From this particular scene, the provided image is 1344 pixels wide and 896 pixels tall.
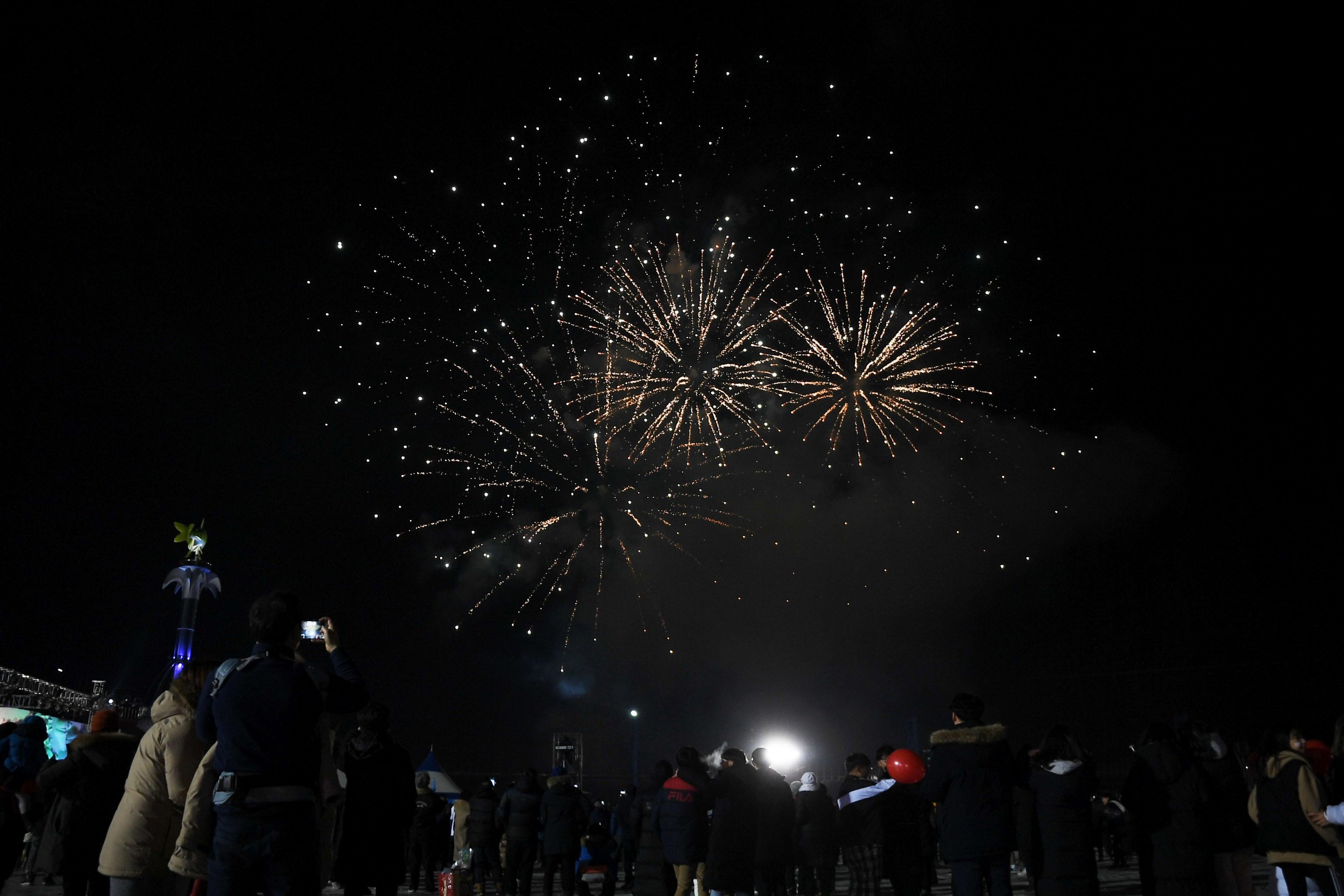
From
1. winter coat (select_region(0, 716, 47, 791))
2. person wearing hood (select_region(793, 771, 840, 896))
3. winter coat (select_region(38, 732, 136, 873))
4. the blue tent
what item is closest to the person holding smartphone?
winter coat (select_region(38, 732, 136, 873))

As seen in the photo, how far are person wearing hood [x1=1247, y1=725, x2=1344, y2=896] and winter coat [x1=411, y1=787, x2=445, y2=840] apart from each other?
408 inches

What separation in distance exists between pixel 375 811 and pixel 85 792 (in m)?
1.79

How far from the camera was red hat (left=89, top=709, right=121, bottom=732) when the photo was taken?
596 centimetres

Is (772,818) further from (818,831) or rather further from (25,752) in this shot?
(25,752)

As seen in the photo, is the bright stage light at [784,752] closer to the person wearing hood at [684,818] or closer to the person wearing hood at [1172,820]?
the person wearing hood at [684,818]

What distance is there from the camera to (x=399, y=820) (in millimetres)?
5887

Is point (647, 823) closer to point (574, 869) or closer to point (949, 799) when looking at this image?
point (574, 869)

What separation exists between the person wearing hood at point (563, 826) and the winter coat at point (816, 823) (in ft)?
8.42

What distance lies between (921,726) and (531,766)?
27.4m

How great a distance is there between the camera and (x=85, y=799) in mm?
5746

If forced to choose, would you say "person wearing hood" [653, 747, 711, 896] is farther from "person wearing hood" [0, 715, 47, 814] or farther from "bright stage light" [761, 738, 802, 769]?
"bright stage light" [761, 738, 802, 769]

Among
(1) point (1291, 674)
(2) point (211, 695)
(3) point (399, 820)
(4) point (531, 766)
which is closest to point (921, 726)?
(1) point (1291, 674)

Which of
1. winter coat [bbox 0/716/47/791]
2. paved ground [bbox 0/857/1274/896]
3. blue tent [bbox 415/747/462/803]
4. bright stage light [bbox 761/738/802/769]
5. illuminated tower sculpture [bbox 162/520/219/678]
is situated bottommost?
paved ground [bbox 0/857/1274/896]

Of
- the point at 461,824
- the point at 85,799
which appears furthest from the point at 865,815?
the point at 461,824
